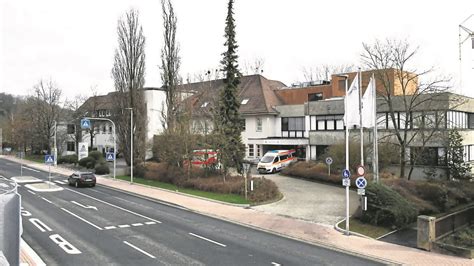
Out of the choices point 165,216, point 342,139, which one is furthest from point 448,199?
point 165,216

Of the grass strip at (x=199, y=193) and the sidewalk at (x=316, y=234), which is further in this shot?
the grass strip at (x=199, y=193)

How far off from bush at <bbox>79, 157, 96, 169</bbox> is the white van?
77.2 ft

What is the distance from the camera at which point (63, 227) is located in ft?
64.2

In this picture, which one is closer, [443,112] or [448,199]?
[448,199]

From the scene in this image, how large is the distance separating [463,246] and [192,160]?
22.7 m

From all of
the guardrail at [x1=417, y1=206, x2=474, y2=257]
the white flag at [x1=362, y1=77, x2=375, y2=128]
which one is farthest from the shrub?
the guardrail at [x1=417, y1=206, x2=474, y2=257]

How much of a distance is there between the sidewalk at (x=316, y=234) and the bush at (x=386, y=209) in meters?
2.28

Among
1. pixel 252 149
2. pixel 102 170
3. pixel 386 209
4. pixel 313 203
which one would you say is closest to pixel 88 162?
pixel 102 170

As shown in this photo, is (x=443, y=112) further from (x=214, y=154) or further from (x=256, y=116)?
(x=256, y=116)

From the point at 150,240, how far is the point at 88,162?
129 feet

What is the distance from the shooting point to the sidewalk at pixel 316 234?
14914 millimetres

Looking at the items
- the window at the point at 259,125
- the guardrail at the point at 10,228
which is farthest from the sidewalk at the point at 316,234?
the window at the point at 259,125

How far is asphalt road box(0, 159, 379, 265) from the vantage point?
1425cm

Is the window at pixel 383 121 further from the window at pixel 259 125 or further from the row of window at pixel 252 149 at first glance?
the row of window at pixel 252 149
